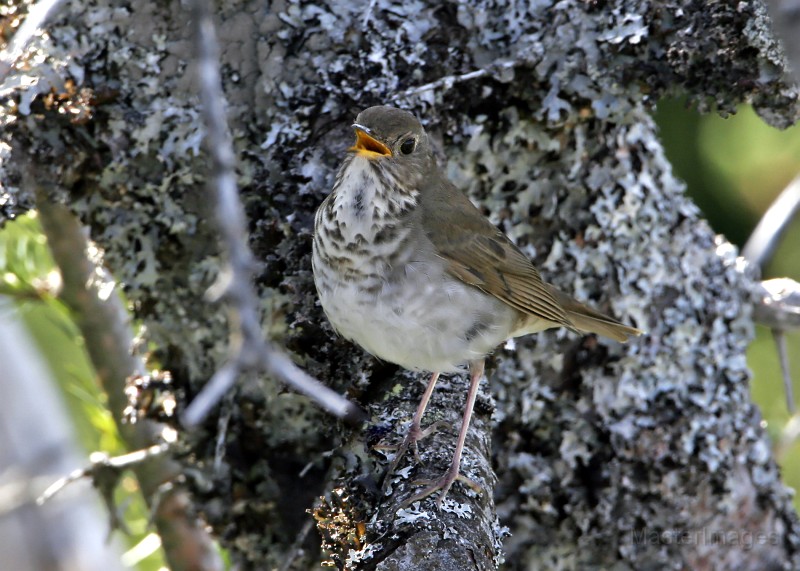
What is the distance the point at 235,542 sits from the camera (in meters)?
3.21

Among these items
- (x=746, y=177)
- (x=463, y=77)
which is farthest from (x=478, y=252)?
(x=746, y=177)

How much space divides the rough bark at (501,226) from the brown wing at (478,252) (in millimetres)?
192

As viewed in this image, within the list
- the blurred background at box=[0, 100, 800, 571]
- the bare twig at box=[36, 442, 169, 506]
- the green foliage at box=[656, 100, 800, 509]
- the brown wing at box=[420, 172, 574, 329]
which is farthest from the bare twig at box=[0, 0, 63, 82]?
the green foliage at box=[656, 100, 800, 509]

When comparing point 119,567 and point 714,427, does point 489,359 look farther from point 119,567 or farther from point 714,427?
point 119,567

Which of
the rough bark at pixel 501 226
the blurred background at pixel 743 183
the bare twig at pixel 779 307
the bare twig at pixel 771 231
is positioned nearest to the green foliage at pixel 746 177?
the blurred background at pixel 743 183

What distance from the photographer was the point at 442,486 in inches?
90.2

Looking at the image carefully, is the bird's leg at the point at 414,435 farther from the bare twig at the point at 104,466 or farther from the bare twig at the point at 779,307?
the bare twig at the point at 779,307

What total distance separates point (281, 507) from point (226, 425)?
15.9 inches

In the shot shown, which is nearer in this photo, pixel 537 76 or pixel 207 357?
pixel 537 76

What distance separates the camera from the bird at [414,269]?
2.56 meters

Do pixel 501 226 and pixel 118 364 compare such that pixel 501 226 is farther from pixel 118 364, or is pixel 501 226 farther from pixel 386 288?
pixel 118 364

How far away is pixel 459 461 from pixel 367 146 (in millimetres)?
923

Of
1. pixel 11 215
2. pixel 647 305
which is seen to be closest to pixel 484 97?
pixel 647 305

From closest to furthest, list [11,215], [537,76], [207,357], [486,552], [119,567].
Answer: [486,552] → [11,215] → [537,76] → [207,357] → [119,567]
